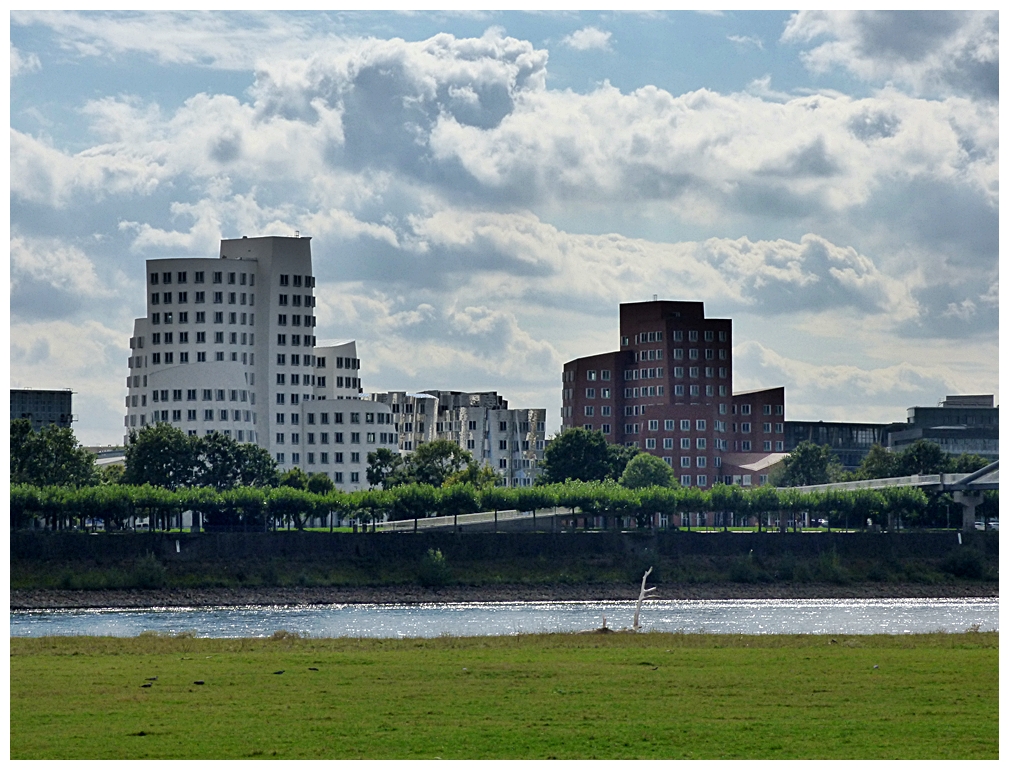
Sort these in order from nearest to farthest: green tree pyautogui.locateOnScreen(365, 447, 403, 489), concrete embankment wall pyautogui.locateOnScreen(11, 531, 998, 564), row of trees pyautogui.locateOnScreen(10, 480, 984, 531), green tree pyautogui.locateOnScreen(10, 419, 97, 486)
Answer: concrete embankment wall pyautogui.locateOnScreen(11, 531, 998, 564) < row of trees pyautogui.locateOnScreen(10, 480, 984, 531) < green tree pyautogui.locateOnScreen(10, 419, 97, 486) < green tree pyautogui.locateOnScreen(365, 447, 403, 489)

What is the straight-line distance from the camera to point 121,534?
121 meters

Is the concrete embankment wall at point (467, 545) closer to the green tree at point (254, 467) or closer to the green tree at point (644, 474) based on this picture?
the green tree at point (254, 467)

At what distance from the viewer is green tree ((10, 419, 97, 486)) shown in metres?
153

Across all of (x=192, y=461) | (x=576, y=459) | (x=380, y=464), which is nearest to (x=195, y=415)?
(x=380, y=464)

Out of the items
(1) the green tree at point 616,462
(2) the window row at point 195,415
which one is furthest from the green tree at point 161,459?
(1) the green tree at point 616,462

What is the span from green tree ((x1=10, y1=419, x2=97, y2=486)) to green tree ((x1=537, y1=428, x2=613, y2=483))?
56188 millimetres

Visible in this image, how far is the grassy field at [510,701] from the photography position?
28938 millimetres

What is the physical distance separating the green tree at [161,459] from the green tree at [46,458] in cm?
602

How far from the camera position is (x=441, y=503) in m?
146

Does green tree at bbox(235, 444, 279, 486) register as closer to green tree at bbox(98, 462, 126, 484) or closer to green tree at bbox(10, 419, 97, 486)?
green tree at bbox(98, 462, 126, 484)

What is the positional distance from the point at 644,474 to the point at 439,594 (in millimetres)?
69228

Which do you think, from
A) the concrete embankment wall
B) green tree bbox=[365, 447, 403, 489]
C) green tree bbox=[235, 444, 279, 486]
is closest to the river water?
the concrete embankment wall

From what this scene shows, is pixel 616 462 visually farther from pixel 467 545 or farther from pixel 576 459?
pixel 467 545

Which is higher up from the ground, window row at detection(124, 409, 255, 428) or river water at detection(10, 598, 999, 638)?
window row at detection(124, 409, 255, 428)
